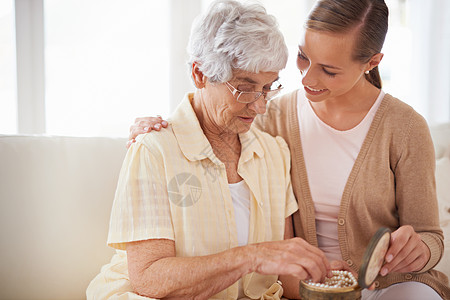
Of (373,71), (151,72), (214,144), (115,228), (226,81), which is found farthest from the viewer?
(151,72)

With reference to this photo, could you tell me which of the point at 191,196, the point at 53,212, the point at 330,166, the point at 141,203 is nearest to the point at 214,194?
the point at 191,196

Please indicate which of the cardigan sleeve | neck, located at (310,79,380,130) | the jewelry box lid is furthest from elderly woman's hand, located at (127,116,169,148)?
the cardigan sleeve

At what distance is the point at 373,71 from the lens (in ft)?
6.22

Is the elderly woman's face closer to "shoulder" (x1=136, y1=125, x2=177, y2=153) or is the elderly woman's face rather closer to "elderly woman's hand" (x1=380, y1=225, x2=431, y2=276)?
"shoulder" (x1=136, y1=125, x2=177, y2=153)

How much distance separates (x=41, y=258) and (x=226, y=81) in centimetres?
Answer: 95

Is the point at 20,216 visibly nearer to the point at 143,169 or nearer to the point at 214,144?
the point at 143,169

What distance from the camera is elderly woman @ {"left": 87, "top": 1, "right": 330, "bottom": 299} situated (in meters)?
1.36

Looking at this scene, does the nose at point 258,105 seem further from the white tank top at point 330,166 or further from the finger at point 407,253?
the finger at point 407,253

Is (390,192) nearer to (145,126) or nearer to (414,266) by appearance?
(414,266)

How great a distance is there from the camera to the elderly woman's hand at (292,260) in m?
1.27

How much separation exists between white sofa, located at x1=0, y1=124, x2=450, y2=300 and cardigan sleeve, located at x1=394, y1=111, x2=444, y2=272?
1118 millimetres

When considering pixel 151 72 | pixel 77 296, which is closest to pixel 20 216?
pixel 77 296

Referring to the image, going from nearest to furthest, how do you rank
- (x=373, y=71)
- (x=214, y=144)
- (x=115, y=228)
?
1. (x=115, y=228)
2. (x=214, y=144)
3. (x=373, y=71)

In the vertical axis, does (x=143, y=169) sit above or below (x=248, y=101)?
below
